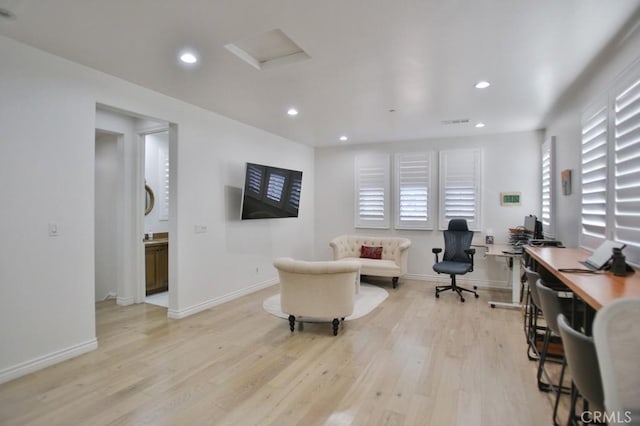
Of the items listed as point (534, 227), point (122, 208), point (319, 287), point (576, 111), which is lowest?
point (319, 287)

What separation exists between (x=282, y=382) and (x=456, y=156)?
4976 mm

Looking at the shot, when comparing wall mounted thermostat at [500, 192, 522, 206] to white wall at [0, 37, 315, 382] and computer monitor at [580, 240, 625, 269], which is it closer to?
computer monitor at [580, 240, 625, 269]

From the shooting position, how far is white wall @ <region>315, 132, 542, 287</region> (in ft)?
18.1

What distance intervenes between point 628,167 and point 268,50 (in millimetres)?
2944

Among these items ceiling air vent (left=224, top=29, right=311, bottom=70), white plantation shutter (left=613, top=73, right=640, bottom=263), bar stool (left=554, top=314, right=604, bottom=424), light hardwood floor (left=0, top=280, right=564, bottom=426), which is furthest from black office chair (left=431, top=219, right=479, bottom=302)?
bar stool (left=554, top=314, right=604, bottom=424)

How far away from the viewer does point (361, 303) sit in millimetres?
4727

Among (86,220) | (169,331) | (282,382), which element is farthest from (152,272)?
(282,382)

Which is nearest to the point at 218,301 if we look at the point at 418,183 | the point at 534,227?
the point at 418,183

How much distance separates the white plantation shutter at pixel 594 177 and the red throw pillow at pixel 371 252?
3236mm

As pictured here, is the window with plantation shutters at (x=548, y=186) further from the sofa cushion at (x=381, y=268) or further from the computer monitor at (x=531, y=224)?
the sofa cushion at (x=381, y=268)

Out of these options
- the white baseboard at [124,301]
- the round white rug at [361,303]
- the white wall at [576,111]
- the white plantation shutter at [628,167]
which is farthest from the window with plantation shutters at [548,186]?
the white baseboard at [124,301]

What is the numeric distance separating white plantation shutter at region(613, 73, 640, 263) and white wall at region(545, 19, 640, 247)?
28 centimetres

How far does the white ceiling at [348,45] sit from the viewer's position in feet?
7.04

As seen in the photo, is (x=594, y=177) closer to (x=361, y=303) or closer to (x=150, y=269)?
(x=361, y=303)
